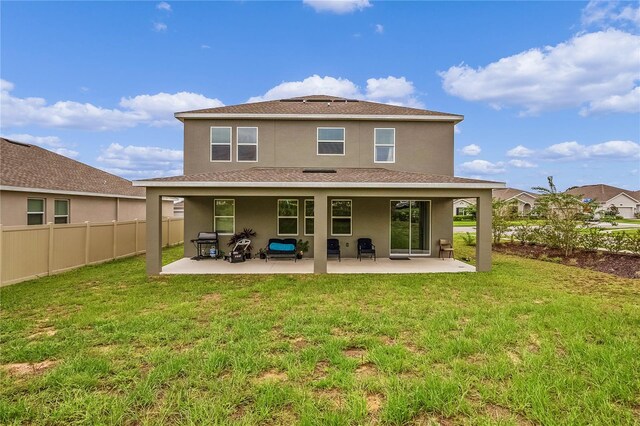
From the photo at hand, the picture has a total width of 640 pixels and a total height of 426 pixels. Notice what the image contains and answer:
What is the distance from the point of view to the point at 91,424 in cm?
278

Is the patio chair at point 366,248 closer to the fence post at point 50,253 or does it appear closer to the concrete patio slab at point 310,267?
the concrete patio slab at point 310,267

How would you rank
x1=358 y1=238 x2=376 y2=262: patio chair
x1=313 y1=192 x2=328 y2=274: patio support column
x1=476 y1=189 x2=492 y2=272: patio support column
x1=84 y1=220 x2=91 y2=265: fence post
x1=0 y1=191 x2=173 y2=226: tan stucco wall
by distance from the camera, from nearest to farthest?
x1=313 y1=192 x2=328 y2=274: patio support column < x1=476 y1=189 x2=492 y2=272: patio support column < x1=0 y1=191 x2=173 y2=226: tan stucco wall < x1=84 y1=220 x2=91 y2=265: fence post < x1=358 y1=238 x2=376 y2=262: patio chair

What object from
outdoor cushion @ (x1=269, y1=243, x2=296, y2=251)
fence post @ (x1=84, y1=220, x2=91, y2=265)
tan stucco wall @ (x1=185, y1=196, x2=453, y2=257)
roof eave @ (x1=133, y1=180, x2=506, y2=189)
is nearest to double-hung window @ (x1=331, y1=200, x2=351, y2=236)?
tan stucco wall @ (x1=185, y1=196, x2=453, y2=257)

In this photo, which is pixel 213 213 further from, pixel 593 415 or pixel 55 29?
pixel 593 415

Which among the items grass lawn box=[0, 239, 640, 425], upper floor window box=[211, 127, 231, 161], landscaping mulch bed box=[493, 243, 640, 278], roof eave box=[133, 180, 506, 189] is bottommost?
grass lawn box=[0, 239, 640, 425]

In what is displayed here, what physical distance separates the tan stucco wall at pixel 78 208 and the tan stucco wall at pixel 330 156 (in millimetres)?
5374

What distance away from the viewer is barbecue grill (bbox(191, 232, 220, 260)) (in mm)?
12039

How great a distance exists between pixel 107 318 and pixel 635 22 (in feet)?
68.7

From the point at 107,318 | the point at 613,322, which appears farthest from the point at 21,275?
the point at 613,322

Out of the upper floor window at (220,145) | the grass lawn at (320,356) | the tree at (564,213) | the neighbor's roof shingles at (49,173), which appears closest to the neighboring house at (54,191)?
the neighbor's roof shingles at (49,173)

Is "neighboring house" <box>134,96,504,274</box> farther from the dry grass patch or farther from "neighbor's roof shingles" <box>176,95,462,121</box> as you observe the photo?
the dry grass patch

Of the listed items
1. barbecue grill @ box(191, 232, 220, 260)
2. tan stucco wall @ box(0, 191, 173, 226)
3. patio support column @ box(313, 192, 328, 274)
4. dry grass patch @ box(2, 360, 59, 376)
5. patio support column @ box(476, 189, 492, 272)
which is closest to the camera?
dry grass patch @ box(2, 360, 59, 376)

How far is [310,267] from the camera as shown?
10.6 meters

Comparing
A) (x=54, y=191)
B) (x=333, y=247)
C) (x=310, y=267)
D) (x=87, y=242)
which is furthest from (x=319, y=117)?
(x=54, y=191)
